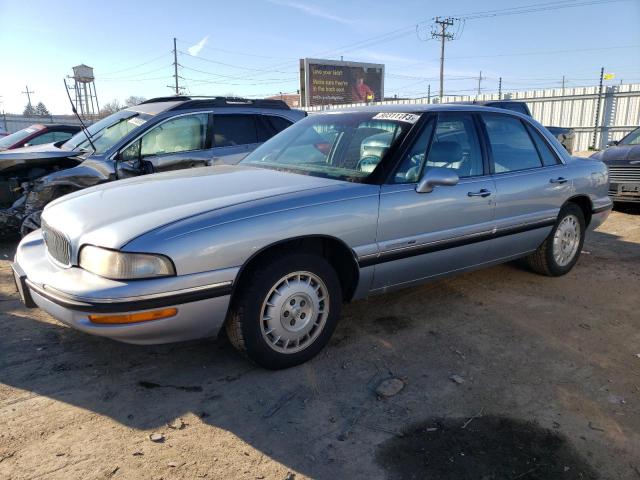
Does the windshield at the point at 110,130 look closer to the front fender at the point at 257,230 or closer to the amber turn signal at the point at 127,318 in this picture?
the front fender at the point at 257,230

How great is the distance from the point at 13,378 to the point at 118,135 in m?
3.73

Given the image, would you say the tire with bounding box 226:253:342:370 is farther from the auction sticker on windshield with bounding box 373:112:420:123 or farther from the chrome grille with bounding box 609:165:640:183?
the chrome grille with bounding box 609:165:640:183

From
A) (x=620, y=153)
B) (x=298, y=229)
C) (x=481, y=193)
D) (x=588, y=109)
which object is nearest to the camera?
(x=298, y=229)

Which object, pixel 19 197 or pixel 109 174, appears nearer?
pixel 109 174

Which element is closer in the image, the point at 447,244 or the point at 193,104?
the point at 447,244

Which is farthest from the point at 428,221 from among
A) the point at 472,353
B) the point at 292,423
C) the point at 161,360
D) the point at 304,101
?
the point at 304,101

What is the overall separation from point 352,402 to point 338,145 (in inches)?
74.2

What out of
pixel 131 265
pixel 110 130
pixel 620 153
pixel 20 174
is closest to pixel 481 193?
pixel 131 265

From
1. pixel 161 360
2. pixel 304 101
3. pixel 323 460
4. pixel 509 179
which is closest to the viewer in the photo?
pixel 323 460

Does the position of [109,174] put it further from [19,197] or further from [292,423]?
[292,423]

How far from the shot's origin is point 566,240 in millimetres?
4816

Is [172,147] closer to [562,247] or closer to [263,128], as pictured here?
[263,128]

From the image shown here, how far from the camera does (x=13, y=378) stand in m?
2.89

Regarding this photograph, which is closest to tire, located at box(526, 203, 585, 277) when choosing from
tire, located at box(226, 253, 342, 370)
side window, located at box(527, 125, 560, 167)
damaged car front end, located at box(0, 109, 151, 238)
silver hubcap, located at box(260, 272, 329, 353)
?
side window, located at box(527, 125, 560, 167)
